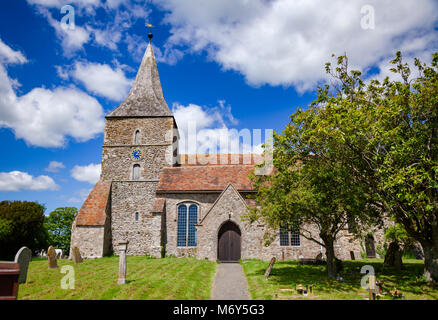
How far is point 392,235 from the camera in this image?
66.3 feet

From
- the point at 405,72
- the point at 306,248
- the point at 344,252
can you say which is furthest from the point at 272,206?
the point at 344,252

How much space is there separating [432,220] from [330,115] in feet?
21.1

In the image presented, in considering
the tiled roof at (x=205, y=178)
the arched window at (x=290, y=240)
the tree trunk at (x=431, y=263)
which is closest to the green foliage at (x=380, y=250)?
the arched window at (x=290, y=240)

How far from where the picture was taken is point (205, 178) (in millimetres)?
25578

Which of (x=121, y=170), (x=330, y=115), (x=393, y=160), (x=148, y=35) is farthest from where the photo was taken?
(x=148, y=35)

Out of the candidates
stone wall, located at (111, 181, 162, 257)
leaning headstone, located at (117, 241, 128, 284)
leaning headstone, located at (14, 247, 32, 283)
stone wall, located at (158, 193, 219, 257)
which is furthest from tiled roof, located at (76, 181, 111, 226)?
leaning headstone, located at (117, 241, 128, 284)

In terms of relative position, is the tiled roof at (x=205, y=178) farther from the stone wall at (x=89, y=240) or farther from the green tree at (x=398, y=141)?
the green tree at (x=398, y=141)

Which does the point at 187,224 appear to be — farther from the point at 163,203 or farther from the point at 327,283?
the point at 327,283

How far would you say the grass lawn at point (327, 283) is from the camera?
1011 cm

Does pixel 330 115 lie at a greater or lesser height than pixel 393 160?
greater

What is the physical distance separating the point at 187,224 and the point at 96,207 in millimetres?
8752

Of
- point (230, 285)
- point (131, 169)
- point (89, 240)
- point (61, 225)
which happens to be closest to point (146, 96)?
point (131, 169)
